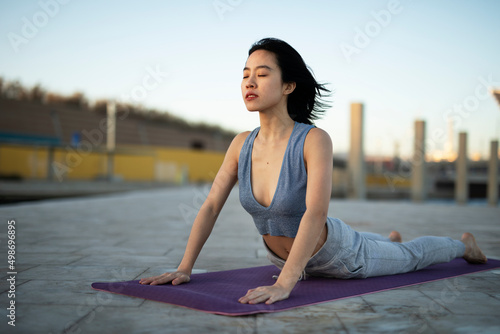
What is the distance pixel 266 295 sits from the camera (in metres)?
2.18

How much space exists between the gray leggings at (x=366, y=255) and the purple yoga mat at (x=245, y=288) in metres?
0.05

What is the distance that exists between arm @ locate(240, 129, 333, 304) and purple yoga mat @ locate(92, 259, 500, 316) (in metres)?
0.06

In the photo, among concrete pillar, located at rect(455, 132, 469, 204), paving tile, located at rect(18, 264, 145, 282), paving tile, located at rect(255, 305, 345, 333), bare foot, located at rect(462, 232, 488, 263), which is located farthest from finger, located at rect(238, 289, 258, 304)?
concrete pillar, located at rect(455, 132, 469, 204)

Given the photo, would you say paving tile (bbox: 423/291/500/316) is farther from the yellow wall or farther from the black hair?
the yellow wall

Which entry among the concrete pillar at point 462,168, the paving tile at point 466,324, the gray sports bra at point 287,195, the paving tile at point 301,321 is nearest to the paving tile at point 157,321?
the paving tile at point 301,321

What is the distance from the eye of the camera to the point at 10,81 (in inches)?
1265

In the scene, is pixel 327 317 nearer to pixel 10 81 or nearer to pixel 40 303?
pixel 40 303

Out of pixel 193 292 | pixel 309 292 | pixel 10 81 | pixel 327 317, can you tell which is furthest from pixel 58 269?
pixel 10 81

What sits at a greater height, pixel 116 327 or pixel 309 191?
pixel 309 191

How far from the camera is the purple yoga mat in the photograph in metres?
2.14

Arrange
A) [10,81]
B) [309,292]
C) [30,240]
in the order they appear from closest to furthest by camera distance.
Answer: [309,292]
[30,240]
[10,81]

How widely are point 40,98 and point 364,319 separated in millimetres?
37626

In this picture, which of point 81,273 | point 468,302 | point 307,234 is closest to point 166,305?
point 307,234

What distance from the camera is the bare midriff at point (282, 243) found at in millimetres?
2586
